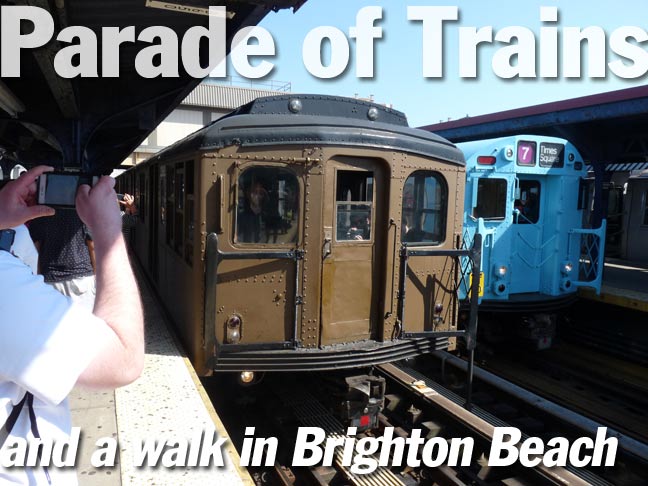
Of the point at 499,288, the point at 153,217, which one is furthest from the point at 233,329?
the point at 499,288

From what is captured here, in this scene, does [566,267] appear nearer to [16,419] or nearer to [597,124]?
[597,124]

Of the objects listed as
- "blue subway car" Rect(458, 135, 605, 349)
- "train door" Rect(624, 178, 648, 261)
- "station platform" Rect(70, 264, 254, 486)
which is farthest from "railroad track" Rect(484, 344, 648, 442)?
"train door" Rect(624, 178, 648, 261)

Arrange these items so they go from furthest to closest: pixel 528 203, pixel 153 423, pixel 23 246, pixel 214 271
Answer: pixel 528 203, pixel 214 271, pixel 153 423, pixel 23 246

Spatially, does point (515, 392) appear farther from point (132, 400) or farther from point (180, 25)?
point (180, 25)

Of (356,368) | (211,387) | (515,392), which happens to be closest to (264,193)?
(356,368)

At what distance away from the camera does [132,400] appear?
4078 mm

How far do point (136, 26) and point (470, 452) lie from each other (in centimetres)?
515

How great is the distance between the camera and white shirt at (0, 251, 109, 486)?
4.03 feet

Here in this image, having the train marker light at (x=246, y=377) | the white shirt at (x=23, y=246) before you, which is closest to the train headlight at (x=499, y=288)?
the train marker light at (x=246, y=377)

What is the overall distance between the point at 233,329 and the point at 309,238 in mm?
1090

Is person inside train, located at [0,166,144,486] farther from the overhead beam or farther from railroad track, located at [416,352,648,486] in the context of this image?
railroad track, located at [416,352,648,486]

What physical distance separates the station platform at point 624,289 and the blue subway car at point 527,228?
68 centimetres

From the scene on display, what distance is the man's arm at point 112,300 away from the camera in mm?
1342

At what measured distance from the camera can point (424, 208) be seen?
5.62 metres
